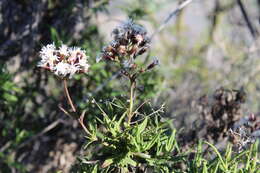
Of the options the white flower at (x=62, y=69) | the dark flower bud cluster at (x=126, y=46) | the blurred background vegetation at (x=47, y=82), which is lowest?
the white flower at (x=62, y=69)

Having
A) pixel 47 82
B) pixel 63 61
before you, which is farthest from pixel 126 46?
pixel 47 82

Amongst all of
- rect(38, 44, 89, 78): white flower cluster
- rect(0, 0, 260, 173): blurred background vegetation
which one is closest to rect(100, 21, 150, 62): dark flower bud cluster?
rect(38, 44, 89, 78): white flower cluster

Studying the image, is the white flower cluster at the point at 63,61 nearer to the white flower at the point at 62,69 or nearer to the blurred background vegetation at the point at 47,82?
the white flower at the point at 62,69

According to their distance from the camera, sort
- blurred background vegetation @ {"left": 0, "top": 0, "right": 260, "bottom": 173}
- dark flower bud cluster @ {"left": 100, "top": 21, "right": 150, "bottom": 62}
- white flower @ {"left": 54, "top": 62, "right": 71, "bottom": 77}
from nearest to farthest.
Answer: white flower @ {"left": 54, "top": 62, "right": 71, "bottom": 77} → dark flower bud cluster @ {"left": 100, "top": 21, "right": 150, "bottom": 62} → blurred background vegetation @ {"left": 0, "top": 0, "right": 260, "bottom": 173}

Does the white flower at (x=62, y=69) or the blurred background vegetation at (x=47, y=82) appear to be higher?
the blurred background vegetation at (x=47, y=82)

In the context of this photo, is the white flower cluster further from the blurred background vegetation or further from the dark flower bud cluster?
the blurred background vegetation

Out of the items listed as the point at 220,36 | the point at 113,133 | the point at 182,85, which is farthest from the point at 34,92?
the point at 220,36

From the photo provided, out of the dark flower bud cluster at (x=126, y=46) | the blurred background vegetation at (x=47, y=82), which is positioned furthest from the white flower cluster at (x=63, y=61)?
the blurred background vegetation at (x=47, y=82)

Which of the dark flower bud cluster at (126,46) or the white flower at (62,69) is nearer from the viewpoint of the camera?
the white flower at (62,69)
